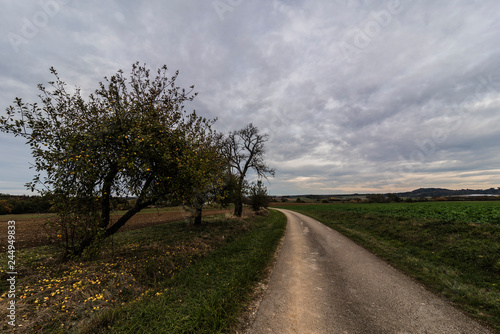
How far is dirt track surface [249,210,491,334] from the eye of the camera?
170 inches

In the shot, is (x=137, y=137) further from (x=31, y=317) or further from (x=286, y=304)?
(x=286, y=304)

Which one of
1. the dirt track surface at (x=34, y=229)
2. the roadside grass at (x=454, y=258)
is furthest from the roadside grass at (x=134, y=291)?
the roadside grass at (x=454, y=258)

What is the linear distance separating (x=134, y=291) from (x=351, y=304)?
690 cm

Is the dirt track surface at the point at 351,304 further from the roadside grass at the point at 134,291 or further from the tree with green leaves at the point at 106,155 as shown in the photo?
the tree with green leaves at the point at 106,155

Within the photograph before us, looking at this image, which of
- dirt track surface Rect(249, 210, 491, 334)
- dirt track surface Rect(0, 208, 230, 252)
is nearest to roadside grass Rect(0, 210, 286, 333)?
dirt track surface Rect(249, 210, 491, 334)

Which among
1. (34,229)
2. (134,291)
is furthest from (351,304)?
(34,229)

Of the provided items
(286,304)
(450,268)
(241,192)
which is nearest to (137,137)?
(286,304)

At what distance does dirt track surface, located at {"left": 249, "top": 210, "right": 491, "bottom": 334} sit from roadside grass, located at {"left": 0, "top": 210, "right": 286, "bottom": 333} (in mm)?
1057

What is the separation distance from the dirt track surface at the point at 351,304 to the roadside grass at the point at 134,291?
1057 millimetres

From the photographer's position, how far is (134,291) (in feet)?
21.0

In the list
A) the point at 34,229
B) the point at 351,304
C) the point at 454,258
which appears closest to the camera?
the point at 351,304

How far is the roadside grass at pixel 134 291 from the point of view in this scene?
4508mm

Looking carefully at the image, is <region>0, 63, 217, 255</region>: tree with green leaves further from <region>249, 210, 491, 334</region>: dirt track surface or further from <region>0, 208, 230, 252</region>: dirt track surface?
<region>249, 210, 491, 334</region>: dirt track surface

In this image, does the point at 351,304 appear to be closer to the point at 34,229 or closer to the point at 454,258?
the point at 454,258
